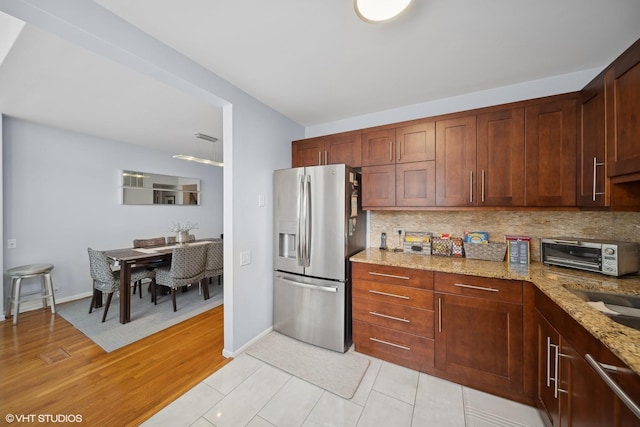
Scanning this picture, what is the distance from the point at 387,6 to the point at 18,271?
15.5 feet

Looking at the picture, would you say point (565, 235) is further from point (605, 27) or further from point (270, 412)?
point (270, 412)

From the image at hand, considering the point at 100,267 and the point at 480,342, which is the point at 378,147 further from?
the point at 100,267

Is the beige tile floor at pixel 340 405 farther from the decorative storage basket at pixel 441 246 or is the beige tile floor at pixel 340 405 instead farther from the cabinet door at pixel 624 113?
the cabinet door at pixel 624 113

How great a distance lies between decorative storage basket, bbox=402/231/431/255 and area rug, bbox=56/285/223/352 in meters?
2.84

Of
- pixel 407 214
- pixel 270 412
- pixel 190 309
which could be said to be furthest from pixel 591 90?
pixel 190 309

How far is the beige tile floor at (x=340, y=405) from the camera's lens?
4.93 feet

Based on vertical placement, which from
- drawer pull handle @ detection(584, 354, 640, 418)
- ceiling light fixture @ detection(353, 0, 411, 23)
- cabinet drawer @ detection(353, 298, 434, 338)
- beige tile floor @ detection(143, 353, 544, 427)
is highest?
ceiling light fixture @ detection(353, 0, 411, 23)

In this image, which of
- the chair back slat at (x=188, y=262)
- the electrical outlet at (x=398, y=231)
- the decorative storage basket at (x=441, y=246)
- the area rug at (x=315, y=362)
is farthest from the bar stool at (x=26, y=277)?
the decorative storage basket at (x=441, y=246)

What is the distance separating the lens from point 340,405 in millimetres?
1641

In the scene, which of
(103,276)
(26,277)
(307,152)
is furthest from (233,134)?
(26,277)

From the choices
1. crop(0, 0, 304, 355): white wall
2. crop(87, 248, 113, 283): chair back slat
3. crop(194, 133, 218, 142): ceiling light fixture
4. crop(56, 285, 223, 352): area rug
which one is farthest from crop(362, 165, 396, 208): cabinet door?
crop(87, 248, 113, 283): chair back slat

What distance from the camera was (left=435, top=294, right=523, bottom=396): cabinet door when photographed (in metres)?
1.61

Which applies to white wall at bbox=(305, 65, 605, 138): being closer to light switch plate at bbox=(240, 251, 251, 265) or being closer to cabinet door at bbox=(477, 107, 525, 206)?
cabinet door at bbox=(477, 107, 525, 206)

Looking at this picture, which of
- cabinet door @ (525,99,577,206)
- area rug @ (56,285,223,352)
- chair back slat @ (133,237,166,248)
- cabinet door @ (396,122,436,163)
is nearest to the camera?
cabinet door @ (525,99,577,206)
